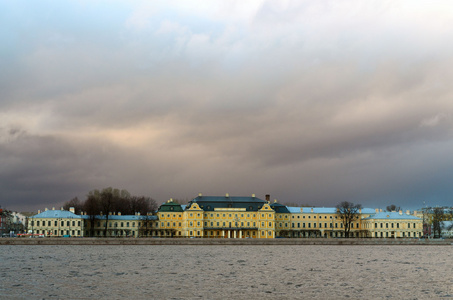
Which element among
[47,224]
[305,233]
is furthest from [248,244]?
[47,224]

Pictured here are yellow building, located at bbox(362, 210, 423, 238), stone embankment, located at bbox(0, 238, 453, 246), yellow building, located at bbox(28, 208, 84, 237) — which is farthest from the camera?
yellow building, located at bbox(362, 210, 423, 238)

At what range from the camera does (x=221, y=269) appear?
4653 centimetres

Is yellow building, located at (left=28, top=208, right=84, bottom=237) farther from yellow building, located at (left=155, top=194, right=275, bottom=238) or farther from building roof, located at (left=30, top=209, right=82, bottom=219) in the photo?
yellow building, located at (left=155, top=194, right=275, bottom=238)

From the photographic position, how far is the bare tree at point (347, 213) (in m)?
151

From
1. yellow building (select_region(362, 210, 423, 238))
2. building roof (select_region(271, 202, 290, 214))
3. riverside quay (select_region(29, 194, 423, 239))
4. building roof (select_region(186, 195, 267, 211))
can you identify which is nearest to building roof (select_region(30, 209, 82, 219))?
riverside quay (select_region(29, 194, 423, 239))

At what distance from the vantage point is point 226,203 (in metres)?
148

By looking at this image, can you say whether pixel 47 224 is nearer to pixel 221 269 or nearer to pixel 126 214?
pixel 126 214

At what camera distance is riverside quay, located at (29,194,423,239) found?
141125 millimetres

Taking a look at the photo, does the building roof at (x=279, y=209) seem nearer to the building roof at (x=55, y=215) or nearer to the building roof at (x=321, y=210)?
the building roof at (x=321, y=210)

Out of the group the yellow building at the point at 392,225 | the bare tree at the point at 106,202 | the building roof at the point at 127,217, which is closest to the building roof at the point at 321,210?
the yellow building at the point at 392,225

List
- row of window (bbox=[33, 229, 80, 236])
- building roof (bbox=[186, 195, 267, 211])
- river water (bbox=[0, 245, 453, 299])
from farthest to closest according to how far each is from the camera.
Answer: building roof (bbox=[186, 195, 267, 211]) < row of window (bbox=[33, 229, 80, 236]) < river water (bbox=[0, 245, 453, 299])

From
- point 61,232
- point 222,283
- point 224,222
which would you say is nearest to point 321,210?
point 224,222

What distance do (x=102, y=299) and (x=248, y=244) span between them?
86931 millimetres

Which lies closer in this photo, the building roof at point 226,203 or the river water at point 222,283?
the river water at point 222,283
